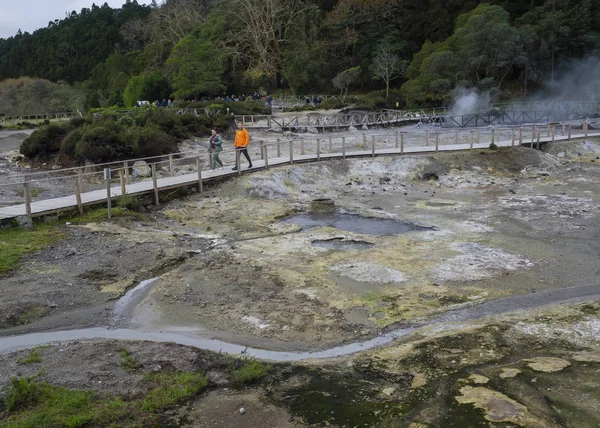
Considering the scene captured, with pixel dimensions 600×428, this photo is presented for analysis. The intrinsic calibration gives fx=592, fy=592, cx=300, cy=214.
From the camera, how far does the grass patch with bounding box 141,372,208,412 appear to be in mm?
6926

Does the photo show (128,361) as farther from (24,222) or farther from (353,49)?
(353,49)

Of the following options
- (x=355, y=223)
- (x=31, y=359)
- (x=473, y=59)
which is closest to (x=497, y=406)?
(x=31, y=359)

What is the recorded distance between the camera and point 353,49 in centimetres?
6369

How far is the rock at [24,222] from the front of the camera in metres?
14.2

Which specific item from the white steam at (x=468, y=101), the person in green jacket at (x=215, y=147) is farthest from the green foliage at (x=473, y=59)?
the person in green jacket at (x=215, y=147)

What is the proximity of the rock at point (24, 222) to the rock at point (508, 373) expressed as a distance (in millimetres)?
11300

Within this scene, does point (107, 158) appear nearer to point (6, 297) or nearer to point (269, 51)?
point (6, 297)

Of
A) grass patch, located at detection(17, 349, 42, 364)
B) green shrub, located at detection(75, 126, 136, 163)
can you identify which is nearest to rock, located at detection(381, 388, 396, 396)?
grass patch, located at detection(17, 349, 42, 364)

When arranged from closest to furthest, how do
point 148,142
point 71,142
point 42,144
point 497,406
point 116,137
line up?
point 497,406 < point 116,137 < point 148,142 < point 71,142 < point 42,144

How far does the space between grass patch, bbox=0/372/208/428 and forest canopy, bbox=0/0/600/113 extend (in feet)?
144

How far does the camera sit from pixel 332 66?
63219 millimetres

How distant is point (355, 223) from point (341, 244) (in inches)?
96.6

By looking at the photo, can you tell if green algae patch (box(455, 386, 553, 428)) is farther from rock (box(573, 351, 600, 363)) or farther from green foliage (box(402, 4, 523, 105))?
green foliage (box(402, 4, 523, 105))

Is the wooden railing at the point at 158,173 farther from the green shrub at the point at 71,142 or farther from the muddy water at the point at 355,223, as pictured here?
the muddy water at the point at 355,223
